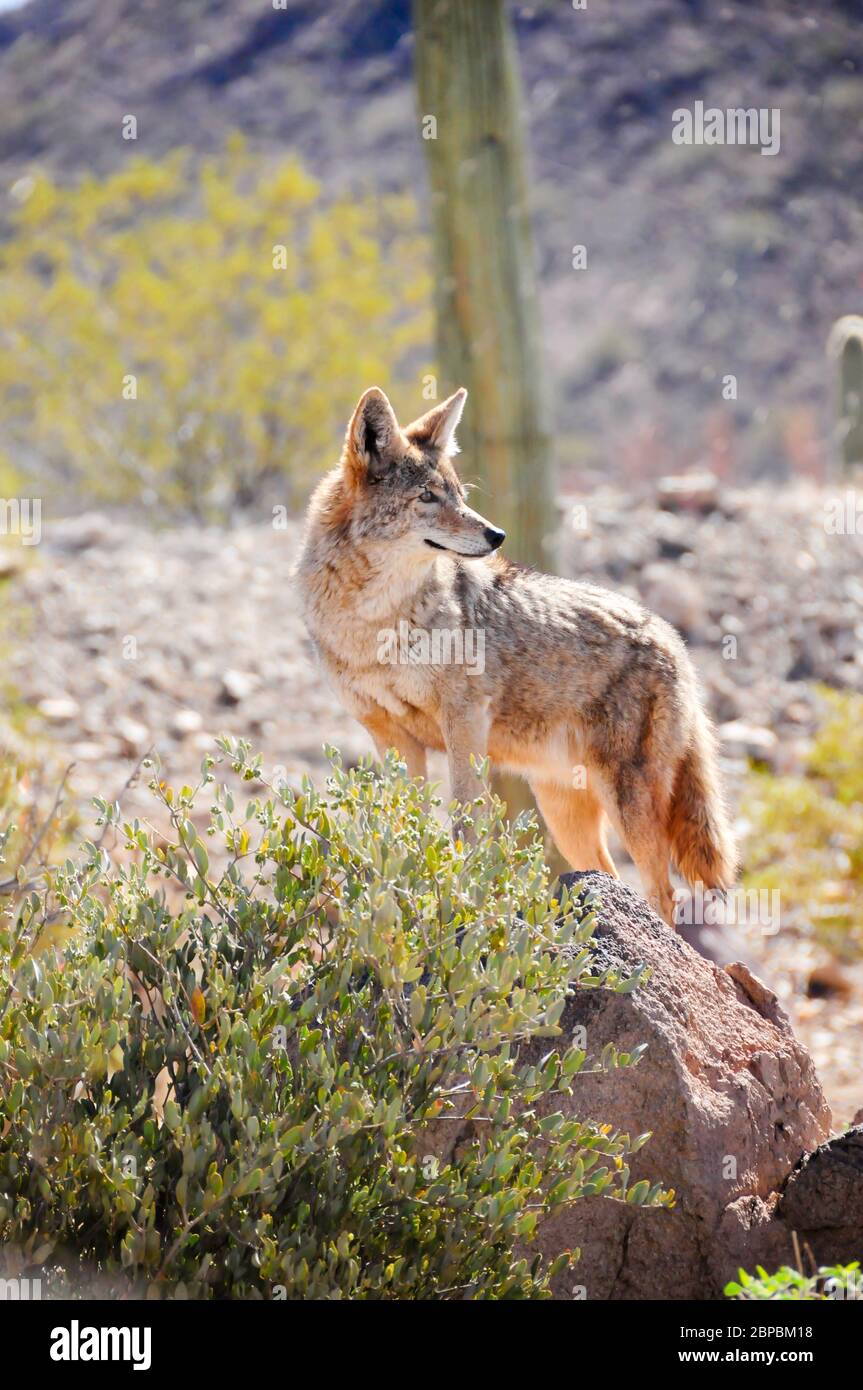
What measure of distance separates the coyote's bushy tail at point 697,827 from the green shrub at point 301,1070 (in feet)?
6.37

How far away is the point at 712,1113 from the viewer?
3967 mm

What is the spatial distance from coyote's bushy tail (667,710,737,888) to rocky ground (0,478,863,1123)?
2.22 meters

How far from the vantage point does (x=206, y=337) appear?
1614 centimetres

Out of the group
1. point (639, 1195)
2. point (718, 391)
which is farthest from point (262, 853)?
point (718, 391)

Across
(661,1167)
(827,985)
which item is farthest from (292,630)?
(661,1167)

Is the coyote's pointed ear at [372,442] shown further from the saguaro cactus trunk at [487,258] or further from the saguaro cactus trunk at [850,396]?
the saguaro cactus trunk at [850,396]

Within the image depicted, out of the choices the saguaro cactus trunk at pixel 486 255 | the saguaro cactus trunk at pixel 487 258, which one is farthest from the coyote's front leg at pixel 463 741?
the saguaro cactus trunk at pixel 486 255

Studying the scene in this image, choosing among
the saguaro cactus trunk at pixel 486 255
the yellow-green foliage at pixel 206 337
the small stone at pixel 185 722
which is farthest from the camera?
the yellow-green foliage at pixel 206 337

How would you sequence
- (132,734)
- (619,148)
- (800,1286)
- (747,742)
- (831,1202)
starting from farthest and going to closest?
(619,148), (747,742), (132,734), (831,1202), (800,1286)

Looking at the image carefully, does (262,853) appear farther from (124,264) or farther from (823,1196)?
(124,264)

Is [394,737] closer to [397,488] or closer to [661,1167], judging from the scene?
[397,488]

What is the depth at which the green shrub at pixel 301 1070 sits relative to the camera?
311cm

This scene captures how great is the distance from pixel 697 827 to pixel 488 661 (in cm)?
101

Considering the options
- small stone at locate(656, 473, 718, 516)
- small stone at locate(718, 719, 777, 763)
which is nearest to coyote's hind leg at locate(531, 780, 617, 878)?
small stone at locate(718, 719, 777, 763)
